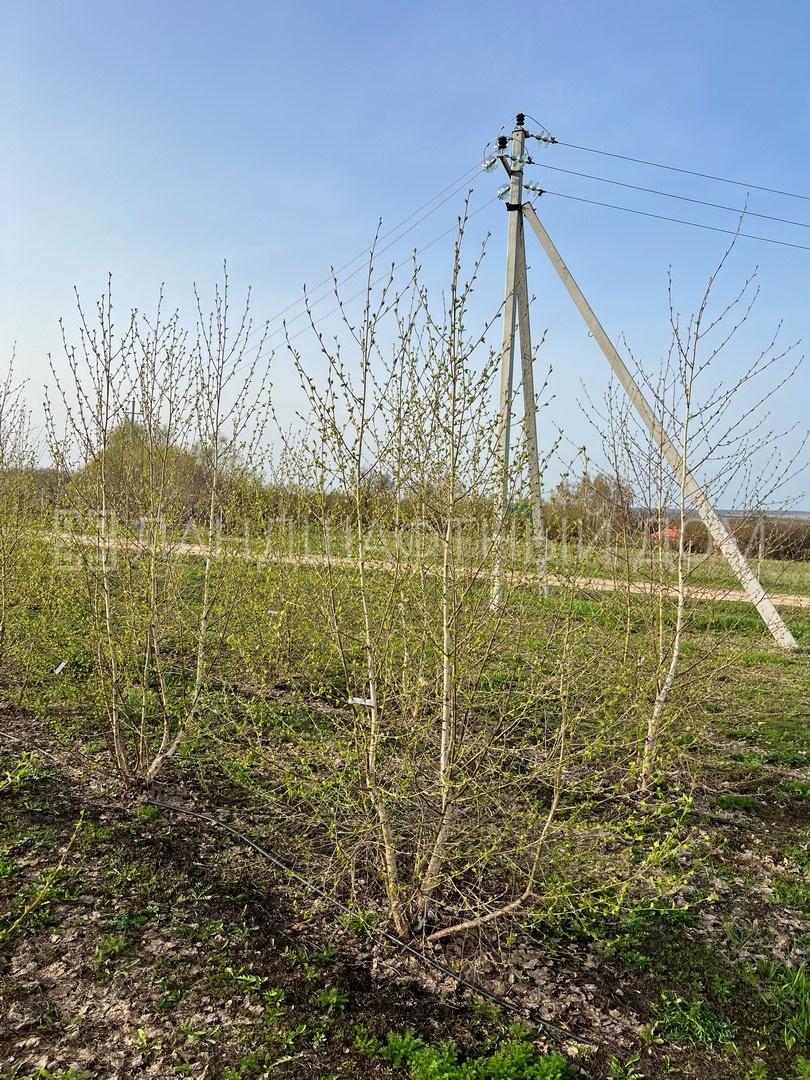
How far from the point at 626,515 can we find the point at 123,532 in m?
3.16

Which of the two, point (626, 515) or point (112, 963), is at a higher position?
point (626, 515)

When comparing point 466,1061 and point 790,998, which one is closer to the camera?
point 466,1061

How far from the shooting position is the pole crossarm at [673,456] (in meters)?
4.29

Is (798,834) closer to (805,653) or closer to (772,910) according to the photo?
(772,910)

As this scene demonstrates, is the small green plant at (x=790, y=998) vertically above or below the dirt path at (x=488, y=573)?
below

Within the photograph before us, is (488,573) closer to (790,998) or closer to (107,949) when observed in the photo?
(790,998)

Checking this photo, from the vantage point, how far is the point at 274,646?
5.33m

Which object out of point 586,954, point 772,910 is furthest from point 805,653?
point 586,954

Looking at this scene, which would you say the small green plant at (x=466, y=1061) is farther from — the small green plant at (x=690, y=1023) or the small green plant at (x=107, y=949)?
the small green plant at (x=107, y=949)

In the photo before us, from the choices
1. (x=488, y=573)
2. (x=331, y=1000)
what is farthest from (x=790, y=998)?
(x=488, y=573)

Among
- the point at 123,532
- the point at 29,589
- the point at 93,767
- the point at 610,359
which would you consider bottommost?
the point at 93,767

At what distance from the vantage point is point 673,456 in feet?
14.1

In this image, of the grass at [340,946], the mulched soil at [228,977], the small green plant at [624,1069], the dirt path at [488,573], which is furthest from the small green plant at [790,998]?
the dirt path at [488,573]

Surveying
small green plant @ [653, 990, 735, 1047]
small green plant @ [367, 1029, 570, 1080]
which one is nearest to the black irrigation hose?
small green plant @ [367, 1029, 570, 1080]
